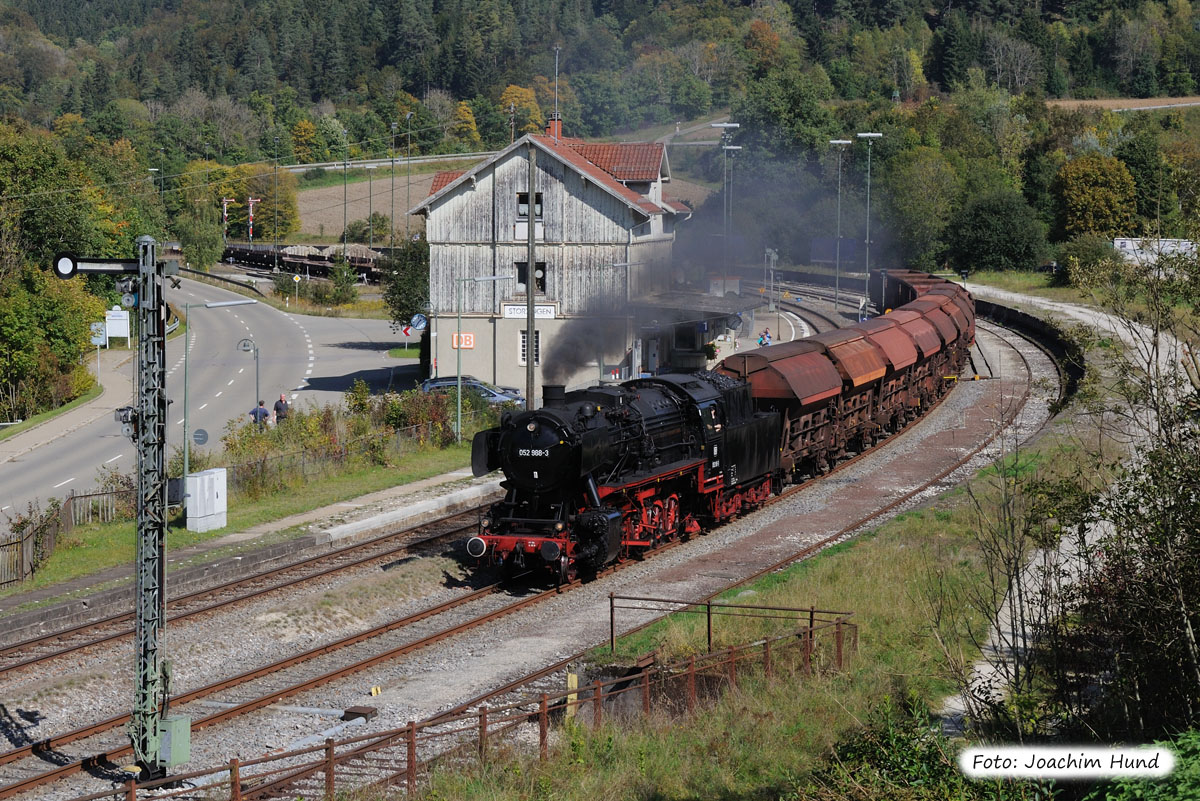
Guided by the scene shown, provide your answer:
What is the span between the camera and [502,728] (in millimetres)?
15594

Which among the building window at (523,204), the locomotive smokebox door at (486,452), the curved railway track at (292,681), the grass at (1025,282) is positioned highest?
the building window at (523,204)

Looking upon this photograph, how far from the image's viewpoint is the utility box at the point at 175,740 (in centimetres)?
1498

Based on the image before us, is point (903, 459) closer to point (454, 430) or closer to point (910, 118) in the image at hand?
point (454, 430)

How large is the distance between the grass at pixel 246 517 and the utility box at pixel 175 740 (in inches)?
372

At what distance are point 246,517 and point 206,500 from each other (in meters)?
1.89

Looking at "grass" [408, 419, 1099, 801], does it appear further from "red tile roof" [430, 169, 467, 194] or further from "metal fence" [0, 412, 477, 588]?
"red tile roof" [430, 169, 467, 194]

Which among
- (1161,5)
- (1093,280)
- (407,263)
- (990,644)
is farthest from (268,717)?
(1161,5)

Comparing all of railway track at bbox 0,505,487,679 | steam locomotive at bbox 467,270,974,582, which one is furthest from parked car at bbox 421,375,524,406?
railway track at bbox 0,505,487,679

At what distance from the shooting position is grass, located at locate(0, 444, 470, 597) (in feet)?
80.5

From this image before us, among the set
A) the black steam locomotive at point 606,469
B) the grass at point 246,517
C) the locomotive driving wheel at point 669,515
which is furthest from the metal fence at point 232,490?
the locomotive driving wheel at point 669,515

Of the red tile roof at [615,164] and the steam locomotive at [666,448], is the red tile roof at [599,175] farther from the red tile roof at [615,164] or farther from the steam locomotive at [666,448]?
the steam locomotive at [666,448]

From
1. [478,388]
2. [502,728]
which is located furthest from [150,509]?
[478,388]

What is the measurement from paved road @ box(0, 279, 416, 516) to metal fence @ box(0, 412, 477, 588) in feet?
12.3

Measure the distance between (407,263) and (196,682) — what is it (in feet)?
151
